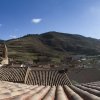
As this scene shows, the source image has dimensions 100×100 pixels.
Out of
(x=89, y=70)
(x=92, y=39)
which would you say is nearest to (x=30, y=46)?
(x=92, y=39)

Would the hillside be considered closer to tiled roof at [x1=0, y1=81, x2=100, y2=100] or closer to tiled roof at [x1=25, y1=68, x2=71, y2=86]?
tiled roof at [x1=25, y1=68, x2=71, y2=86]

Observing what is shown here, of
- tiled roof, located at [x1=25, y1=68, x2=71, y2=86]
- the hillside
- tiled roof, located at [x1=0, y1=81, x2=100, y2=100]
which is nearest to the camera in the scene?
tiled roof, located at [x1=0, y1=81, x2=100, y2=100]

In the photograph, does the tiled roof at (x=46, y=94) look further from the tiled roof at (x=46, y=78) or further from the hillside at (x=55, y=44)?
the hillside at (x=55, y=44)

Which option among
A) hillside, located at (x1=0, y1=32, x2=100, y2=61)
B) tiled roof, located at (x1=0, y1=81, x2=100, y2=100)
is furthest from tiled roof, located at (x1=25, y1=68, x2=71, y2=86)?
hillside, located at (x1=0, y1=32, x2=100, y2=61)

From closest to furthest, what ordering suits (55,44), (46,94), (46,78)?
(46,94)
(46,78)
(55,44)

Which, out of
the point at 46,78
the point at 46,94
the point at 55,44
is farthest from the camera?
the point at 55,44

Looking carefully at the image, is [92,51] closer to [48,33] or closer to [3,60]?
[48,33]

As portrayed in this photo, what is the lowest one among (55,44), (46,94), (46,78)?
(46,78)

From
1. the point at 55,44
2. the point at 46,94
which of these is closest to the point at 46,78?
the point at 46,94

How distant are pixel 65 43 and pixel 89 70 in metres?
120

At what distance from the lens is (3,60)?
142ft

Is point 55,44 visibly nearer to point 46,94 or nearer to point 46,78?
→ point 46,78

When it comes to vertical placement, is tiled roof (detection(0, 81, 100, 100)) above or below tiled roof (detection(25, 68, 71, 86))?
above

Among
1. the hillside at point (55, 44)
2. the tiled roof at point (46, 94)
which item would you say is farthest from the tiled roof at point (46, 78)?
the hillside at point (55, 44)
